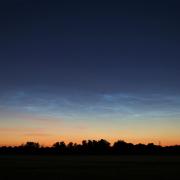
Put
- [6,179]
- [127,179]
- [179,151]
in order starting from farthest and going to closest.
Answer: [179,151], [127,179], [6,179]

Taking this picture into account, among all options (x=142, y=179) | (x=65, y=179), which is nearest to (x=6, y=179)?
(x=65, y=179)

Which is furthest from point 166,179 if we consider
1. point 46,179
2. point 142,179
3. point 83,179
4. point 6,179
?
point 6,179

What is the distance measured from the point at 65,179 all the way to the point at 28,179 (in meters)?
3.77

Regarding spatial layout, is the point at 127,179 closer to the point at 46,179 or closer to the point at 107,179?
the point at 107,179

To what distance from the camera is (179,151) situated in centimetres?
19575

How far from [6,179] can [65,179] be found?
19.8 feet

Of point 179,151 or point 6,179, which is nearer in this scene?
point 6,179

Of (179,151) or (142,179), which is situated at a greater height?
(179,151)

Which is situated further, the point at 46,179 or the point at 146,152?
the point at 146,152

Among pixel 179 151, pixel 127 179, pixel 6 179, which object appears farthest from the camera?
Result: pixel 179 151

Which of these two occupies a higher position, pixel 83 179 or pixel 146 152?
pixel 146 152

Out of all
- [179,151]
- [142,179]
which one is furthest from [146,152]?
[142,179]

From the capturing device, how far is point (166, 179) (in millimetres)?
38219

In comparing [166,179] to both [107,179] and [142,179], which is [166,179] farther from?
[107,179]
